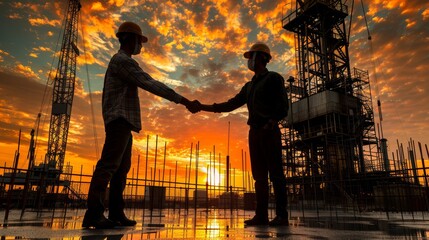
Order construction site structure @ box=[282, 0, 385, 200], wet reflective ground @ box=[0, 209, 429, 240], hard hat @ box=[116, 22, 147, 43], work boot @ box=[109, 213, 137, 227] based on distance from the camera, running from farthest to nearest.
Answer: construction site structure @ box=[282, 0, 385, 200] < hard hat @ box=[116, 22, 147, 43] < work boot @ box=[109, 213, 137, 227] < wet reflective ground @ box=[0, 209, 429, 240]

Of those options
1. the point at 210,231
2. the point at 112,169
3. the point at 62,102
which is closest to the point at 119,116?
the point at 112,169

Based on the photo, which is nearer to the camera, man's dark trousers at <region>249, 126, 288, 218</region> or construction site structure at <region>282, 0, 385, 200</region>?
man's dark trousers at <region>249, 126, 288, 218</region>

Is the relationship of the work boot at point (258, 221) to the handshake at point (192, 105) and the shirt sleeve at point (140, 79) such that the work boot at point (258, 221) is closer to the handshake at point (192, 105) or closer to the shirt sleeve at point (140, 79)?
the handshake at point (192, 105)

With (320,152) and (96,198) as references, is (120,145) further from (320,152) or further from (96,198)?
(320,152)

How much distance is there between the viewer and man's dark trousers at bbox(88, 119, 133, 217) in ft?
11.8

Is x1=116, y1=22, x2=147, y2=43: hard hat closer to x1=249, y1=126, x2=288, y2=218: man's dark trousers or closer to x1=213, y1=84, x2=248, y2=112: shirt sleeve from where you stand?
x1=213, y1=84, x2=248, y2=112: shirt sleeve

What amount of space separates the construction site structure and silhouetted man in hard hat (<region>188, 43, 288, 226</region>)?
18.8m

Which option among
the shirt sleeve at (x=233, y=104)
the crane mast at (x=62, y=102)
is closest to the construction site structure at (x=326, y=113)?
the shirt sleeve at (x=233, y=104)

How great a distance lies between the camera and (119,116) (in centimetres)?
388

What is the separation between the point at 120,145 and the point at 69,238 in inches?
56.7

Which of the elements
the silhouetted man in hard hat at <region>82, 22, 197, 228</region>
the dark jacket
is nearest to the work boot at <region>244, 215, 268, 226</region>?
the dark jacket

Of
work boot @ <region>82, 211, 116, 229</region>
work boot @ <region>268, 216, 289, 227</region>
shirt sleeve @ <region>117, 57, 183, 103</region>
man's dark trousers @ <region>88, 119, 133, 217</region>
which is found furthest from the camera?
work boot @ <region>268, 216, 289, 227</region>

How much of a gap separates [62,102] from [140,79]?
187 feet

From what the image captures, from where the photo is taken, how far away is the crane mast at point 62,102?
5403cm
